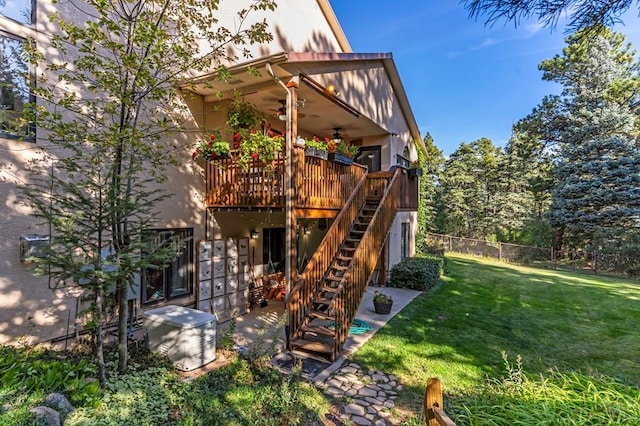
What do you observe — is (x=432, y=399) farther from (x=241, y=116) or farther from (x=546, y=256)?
(x=546, y=256)

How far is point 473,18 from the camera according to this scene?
13.8 feet

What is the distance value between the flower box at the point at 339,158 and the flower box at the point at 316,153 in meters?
0.16

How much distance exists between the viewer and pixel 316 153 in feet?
21.6

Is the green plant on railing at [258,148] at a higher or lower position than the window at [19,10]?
lower

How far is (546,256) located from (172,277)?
67.2 ft

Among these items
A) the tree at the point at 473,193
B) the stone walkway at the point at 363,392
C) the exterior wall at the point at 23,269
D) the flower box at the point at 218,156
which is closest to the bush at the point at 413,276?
the stone walkway at the point at 363,392

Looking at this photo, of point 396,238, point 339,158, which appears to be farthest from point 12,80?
point 396,238

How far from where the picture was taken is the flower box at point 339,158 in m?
7.08

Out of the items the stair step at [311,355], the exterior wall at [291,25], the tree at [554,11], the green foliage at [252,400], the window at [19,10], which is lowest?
the stair step at [311,355]

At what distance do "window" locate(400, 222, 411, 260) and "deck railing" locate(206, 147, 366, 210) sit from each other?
21.1 ft

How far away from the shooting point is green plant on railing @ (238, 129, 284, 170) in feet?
19.2

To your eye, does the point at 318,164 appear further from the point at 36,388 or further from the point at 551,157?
the point at 551,157

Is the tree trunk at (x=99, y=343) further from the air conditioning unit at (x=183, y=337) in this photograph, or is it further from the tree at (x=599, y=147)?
the tree at (x=599, y=147)

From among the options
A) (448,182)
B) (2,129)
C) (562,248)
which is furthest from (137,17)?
(448,182)
